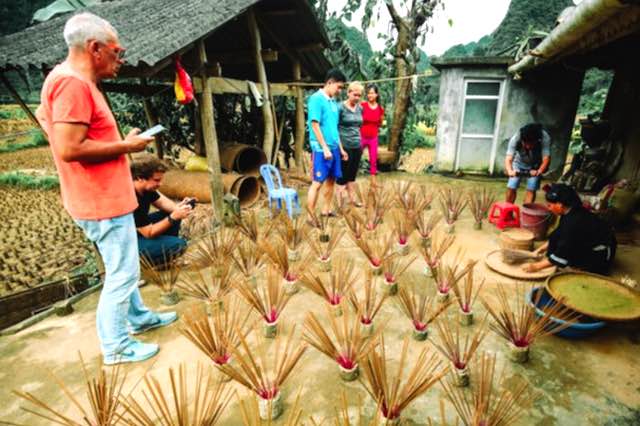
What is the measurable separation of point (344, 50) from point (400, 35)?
171cm

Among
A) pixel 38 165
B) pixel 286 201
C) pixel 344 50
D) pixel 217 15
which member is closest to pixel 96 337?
pixel 286 201

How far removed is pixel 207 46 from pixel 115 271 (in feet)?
20.2

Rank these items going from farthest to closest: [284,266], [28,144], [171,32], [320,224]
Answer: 1. [28,144]
2. [320,224]
3. [171,32]
4. [284,266]

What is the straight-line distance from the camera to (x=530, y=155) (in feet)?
13.7

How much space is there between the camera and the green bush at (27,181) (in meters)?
9.86

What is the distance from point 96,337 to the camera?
2.31 m

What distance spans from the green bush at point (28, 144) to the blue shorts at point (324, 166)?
17.5 m

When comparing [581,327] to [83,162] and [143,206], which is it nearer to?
[83,162]

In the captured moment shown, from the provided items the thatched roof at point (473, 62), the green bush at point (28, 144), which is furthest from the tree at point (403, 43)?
the green bush at point (28, 144)

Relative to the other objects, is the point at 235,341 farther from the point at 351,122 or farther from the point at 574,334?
the point at 351,122

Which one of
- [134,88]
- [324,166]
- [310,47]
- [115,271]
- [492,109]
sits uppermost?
[310,47]

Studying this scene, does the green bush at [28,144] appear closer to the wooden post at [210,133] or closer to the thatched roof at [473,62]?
the wooden post at [210,133]

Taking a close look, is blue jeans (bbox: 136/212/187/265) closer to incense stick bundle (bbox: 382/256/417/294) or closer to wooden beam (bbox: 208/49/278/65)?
incense stick bundle (bbox: 382/256/417/294)

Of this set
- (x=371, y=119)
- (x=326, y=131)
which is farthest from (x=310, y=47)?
(x=326, y=131)
